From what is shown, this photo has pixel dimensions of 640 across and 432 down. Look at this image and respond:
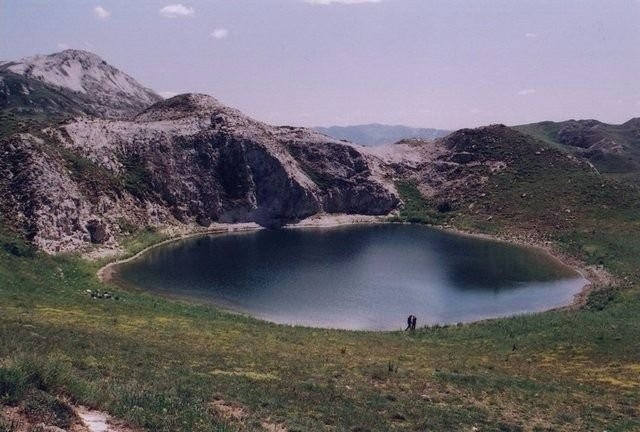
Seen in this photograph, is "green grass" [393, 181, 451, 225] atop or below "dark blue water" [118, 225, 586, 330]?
atop

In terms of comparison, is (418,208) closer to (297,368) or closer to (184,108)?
(184,108)

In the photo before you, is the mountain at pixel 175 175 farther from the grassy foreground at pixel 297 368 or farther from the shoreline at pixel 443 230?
the grassy foreground at pixel 297 368

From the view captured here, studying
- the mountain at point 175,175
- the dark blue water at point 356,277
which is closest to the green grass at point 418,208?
the mountain at point 175,175

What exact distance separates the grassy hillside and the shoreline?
8.77 feet

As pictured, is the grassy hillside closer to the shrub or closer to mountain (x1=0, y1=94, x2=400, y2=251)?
the shrub

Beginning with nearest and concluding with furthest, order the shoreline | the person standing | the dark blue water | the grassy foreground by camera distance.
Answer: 1. the grassy foreground
2. the person standing
3. the dark blue water
4. the shoreline

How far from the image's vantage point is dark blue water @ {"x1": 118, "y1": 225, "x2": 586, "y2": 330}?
51688 mm

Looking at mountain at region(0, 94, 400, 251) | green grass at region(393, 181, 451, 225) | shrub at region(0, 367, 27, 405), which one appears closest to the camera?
shrub at region(0, 367, 27, 405)

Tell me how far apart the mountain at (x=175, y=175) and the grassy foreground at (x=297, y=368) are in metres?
18.2

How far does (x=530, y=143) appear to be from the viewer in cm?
12138

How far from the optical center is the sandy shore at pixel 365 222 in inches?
2387

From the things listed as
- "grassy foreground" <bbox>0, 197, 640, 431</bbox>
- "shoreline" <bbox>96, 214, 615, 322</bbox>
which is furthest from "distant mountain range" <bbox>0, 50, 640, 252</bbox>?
"grassy foreground" <bbox>0, 197, 640, 431</bbox>

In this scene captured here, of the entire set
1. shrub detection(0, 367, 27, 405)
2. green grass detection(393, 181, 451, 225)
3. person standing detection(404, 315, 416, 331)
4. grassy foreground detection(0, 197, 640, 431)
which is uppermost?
green grass detection(393, 181, 451, 225)

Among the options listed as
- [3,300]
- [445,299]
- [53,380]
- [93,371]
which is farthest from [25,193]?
[53,380]
